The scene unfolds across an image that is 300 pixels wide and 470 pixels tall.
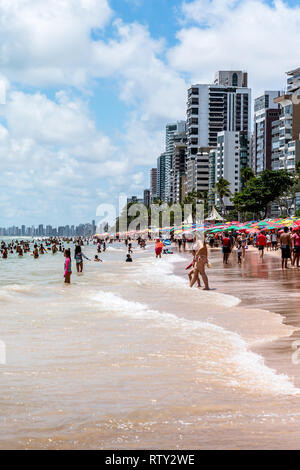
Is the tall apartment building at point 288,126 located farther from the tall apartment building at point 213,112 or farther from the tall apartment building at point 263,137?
the tall apartment building at point 213,112

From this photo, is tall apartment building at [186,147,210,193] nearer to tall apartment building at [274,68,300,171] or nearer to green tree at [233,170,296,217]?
tall apartment building at [274,68,300,171]

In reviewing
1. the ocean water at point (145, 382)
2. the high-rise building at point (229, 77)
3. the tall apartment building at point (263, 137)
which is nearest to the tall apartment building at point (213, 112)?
the high-rise building at point (229, 77)

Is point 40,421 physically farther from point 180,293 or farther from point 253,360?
point 180,293

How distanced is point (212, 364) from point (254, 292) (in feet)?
26.3

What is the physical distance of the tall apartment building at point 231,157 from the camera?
153 metres

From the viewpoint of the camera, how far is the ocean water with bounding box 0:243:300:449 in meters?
4.25

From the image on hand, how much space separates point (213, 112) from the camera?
550ft

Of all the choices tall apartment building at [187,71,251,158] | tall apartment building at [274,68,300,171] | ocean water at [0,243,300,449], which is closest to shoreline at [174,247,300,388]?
ocean water at [0,243,300,449]

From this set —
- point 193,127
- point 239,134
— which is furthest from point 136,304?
point 193,127

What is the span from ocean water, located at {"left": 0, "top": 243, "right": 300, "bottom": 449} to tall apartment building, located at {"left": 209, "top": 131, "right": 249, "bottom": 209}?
470 ft

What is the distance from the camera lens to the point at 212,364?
6.48 meters

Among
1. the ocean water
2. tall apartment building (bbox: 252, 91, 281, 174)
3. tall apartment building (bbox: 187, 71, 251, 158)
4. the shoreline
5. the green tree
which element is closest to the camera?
the ocean water

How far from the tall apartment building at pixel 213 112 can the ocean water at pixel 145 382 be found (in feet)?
531

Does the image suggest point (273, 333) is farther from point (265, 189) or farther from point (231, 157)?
point (231, 157)
